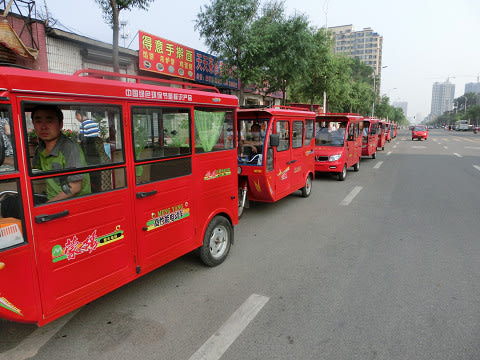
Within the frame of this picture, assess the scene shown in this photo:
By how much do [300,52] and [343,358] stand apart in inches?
446

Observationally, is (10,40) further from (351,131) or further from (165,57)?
(351,131)

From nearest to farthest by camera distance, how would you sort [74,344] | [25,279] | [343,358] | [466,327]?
[25,279]
[343,358]
[74,344]
[466,327]

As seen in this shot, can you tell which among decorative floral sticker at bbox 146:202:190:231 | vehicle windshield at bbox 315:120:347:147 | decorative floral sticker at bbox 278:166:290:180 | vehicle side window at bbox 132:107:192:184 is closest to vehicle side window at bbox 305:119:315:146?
decorative floral sticker at bbox 278:166:290:180

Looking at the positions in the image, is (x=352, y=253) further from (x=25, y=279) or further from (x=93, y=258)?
(x=25, y=279)

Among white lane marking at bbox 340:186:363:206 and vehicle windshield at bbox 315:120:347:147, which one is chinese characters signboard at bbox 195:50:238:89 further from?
white lane marking at bbox 340:186:363:206

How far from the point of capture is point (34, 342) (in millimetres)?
2877

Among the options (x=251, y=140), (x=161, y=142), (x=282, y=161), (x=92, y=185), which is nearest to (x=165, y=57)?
(x=251, y=140)

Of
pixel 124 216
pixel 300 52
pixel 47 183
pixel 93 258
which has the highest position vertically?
pixel 300 52

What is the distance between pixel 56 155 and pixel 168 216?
1.29 meters

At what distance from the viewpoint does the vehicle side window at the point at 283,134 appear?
264 inches

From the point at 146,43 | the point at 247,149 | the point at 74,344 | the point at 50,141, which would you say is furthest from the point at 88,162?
the point at 146,43

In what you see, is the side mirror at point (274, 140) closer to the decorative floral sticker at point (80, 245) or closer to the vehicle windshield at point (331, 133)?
the decorative floral sticker at point (80, 245)

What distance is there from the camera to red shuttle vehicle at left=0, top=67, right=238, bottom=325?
7.60 ft

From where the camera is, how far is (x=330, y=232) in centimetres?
589
